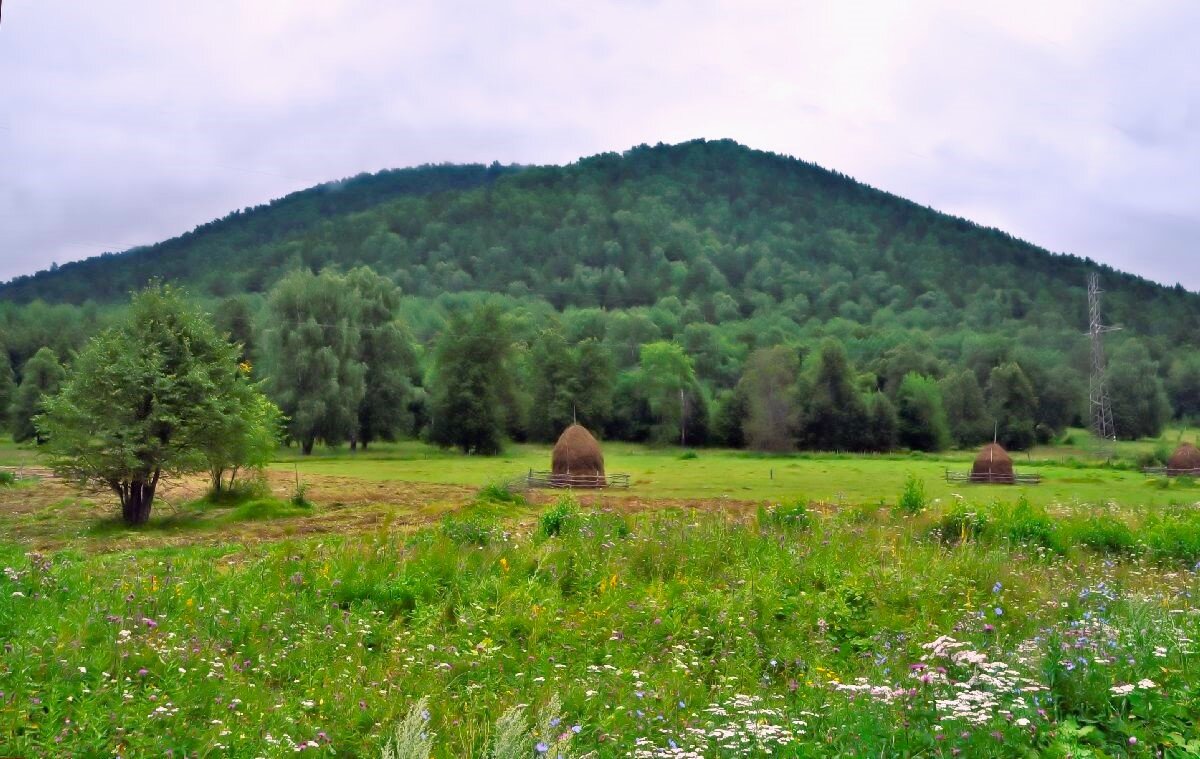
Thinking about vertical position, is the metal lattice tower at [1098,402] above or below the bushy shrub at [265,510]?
above

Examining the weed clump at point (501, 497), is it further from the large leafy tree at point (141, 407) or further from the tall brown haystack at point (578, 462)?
the tall brown haystack at point (578, 462)

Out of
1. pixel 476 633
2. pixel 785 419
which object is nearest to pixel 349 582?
pixel 476 633

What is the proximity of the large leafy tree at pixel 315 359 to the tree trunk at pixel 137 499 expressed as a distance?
29.3m

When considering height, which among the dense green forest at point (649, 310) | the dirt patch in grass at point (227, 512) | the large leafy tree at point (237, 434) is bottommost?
the dirt patch in grass at point (227, 512)

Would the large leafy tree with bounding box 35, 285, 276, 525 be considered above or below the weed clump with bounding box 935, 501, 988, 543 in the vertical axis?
above

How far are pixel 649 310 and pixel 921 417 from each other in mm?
43368

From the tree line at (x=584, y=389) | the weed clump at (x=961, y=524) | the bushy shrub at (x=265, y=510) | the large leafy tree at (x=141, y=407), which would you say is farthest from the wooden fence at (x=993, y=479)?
the large leafy tree at (x=141, y=407)

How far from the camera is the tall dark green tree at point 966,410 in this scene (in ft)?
190

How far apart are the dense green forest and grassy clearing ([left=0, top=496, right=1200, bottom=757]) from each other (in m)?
33.6

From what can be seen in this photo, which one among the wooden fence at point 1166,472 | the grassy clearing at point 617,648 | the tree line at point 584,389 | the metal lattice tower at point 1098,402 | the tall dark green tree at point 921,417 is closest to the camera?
the grassy clearing at point 617,648

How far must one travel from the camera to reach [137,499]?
1989cm

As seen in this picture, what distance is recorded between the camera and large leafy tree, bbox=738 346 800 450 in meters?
55.1

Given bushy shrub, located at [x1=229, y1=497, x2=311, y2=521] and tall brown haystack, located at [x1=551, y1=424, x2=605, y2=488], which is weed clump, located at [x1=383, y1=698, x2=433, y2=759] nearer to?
bushy shrub, located at [x1=229, y1=497, x2=311, y2=521]

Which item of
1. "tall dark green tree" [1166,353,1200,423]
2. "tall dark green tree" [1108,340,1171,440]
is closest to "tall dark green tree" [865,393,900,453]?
"tall dark green tree" [1108,340,1171,440]
